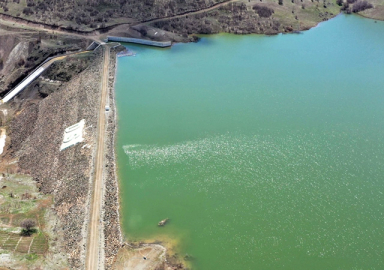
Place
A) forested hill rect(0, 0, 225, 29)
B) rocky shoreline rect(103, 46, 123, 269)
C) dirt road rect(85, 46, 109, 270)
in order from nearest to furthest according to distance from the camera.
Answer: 1. dirt road rect(85, 46, 109, 270)
2. rocky shoreline rect(103, 46, 123, 269)
3. forested hill rect(0, 0, 225, 29)

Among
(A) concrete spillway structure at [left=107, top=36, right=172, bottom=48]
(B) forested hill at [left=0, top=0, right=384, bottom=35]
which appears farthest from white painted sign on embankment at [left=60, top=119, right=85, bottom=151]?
(B) forested hill at [left=0, top=0, right=384, bottom=35]

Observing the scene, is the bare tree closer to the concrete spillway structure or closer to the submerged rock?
the submerged rock

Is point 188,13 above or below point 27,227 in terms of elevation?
above

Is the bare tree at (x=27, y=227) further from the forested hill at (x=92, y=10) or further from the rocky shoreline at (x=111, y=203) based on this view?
the forested hill at (x=92, y=10)

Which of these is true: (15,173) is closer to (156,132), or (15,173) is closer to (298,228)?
(156,132)

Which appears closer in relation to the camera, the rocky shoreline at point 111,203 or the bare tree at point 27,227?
the rocky shoreline at point 111,203

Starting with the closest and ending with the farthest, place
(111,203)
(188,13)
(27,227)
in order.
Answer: (27,227) < (111,203) < (188,13)

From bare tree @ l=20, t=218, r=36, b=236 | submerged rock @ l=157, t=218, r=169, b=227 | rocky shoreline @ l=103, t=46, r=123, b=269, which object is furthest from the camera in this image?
submerged rock @ l=157, t=218, r=169, b=227

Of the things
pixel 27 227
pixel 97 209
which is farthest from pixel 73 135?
pixel 27 227

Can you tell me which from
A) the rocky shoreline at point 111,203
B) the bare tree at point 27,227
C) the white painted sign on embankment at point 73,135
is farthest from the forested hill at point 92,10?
the bare tree at point 27,227

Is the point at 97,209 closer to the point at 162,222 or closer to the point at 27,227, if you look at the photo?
the point at 27,227

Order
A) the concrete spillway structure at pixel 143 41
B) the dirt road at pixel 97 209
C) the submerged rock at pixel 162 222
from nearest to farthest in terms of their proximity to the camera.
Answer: the dirt road at pixel 97 209, the submerged rock at pixel 162 222, the concrete spillway structure at pixel 143 41

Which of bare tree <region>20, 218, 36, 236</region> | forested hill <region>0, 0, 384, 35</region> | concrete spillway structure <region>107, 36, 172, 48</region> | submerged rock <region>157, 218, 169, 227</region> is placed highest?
forested hill <region>0, 0, 384, 35</region>
